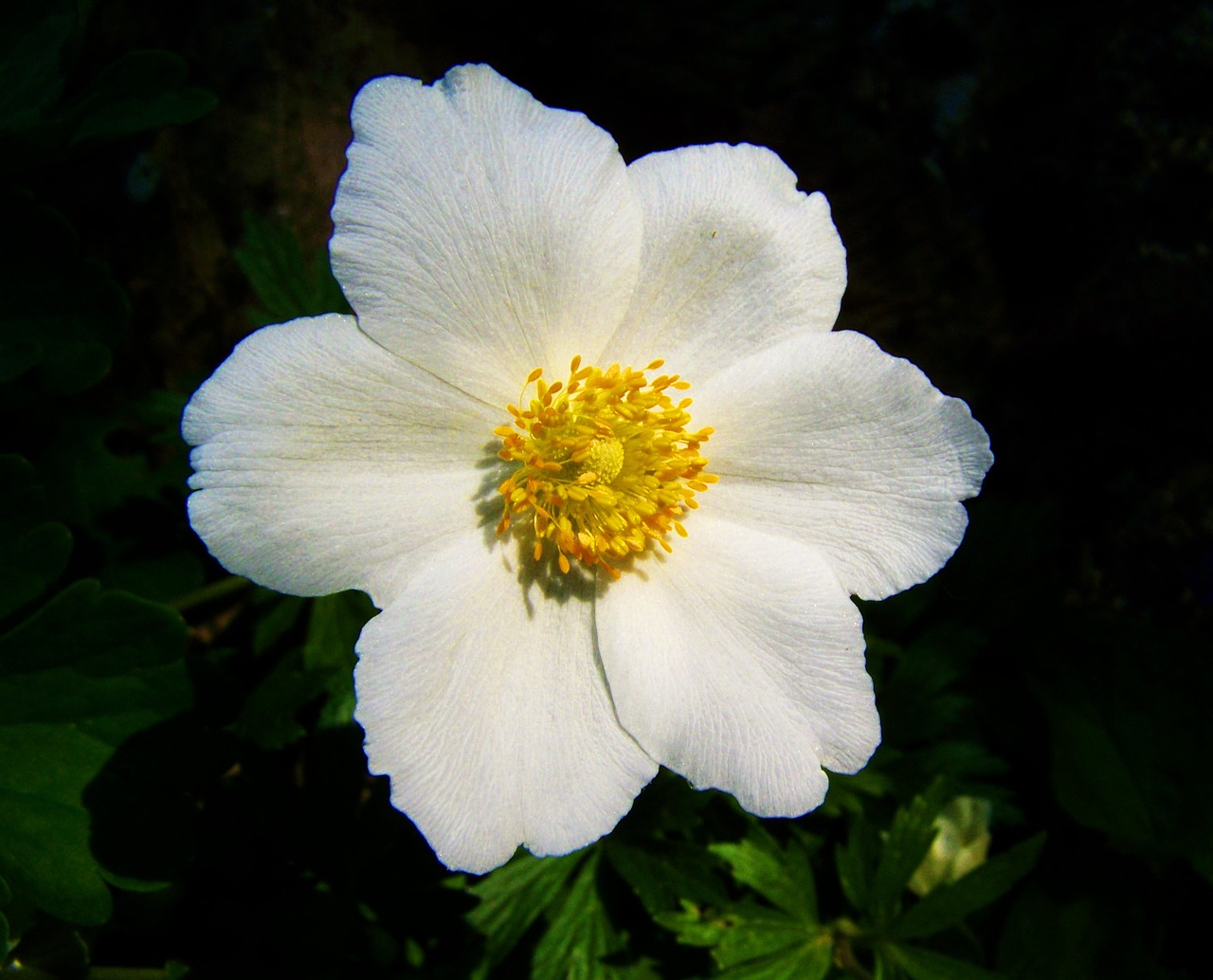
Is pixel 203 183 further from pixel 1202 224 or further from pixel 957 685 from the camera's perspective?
pixel 1202 224

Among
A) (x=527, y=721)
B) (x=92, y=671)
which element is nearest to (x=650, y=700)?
(x=527, y=721)

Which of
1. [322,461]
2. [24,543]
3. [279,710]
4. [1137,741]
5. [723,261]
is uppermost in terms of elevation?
[723,261]

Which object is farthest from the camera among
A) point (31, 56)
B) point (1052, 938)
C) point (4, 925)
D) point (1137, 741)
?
point (1137, 741)

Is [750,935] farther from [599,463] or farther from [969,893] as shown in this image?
[599,463]

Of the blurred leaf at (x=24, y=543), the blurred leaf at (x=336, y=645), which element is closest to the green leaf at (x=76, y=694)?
the blurred leaf at (x=24, y=543)

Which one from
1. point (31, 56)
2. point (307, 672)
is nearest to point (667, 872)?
point (307, 672)

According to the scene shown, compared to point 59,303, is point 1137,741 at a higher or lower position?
lower
